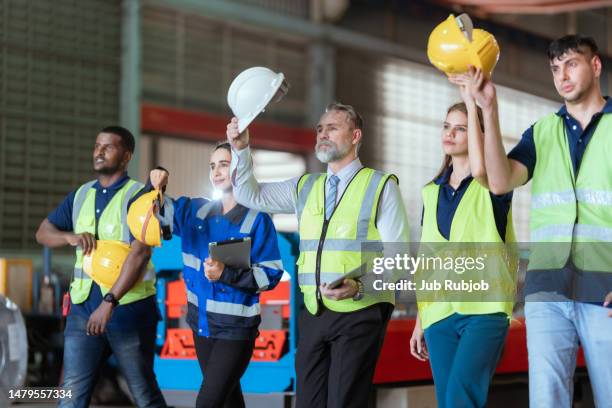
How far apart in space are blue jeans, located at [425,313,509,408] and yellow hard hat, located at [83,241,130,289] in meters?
1.65

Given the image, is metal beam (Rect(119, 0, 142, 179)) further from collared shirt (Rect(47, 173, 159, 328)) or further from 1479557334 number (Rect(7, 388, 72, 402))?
1479557334 number (Rect(7, 388, 72, 402))

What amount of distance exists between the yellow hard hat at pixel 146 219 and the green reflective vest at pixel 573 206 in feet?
6.10

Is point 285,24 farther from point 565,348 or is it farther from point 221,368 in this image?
point 565,348

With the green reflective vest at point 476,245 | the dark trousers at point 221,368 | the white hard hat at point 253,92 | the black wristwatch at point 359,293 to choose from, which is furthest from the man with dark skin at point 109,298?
the green reflective vest at point 476,245

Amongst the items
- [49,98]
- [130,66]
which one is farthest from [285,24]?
[49,98]

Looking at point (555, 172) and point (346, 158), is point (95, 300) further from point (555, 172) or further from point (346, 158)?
point (555, 172)

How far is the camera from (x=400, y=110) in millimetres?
18281

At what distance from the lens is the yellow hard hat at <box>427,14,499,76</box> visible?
10.4 feet

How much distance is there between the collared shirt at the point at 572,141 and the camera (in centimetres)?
325

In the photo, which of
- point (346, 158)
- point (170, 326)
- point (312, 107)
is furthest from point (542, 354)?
point (312, 107)

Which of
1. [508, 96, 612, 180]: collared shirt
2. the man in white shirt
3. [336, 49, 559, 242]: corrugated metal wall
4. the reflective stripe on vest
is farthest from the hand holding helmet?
[336, 49, 559, 242]: corrugated metal wall

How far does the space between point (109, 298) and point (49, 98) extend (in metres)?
9.13

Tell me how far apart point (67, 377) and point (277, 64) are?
11965 millimetres

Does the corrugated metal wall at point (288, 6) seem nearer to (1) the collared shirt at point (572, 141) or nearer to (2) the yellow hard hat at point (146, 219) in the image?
(2) the yellow hard hat at point (146, 219)
